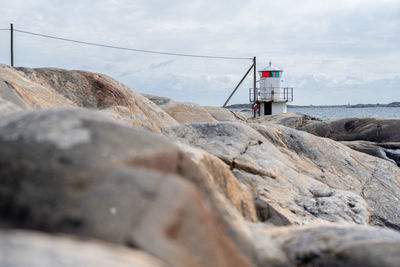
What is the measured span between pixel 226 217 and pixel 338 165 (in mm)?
6119

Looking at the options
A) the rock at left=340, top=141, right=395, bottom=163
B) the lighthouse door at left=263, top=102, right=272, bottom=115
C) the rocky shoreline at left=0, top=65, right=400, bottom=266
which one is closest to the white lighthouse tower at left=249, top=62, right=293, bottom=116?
the lighthouse door at left=263, top=102, right=272, bottom=115

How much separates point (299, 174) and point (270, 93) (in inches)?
844

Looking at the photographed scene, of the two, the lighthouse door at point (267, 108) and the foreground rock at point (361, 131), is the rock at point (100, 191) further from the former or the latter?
the lighthouse door at point (267, 108)

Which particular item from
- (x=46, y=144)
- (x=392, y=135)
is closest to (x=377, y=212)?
(x=46, y=144)

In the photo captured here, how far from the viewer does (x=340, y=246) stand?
2859 mm

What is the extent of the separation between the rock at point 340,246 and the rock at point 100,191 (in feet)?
1.77

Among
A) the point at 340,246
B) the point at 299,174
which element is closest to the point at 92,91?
the point at 299,174

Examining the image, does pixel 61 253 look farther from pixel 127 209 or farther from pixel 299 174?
pixel 299 174

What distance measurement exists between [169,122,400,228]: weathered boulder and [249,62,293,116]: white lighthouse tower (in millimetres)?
18754

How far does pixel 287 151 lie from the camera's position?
26.4 feet

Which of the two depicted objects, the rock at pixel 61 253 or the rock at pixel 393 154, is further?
the rock at pixel 393 154

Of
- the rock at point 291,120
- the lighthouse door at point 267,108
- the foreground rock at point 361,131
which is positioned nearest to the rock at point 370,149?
the foreground rock at point 361,131

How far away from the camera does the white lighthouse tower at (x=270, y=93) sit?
2798 centimetres

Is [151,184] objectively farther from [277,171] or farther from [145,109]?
[145,109]
